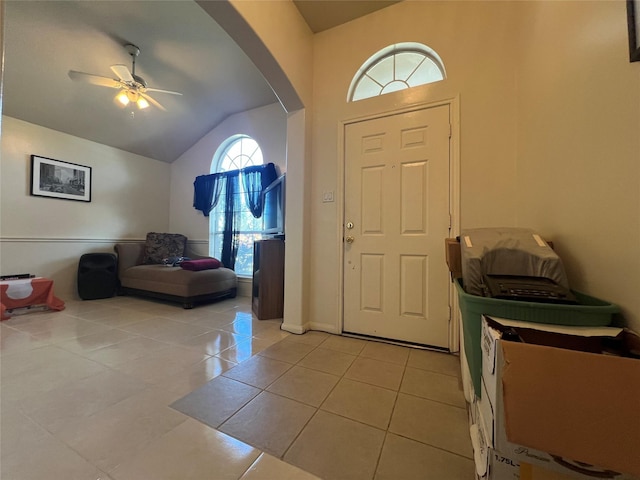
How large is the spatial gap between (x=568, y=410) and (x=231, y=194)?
4.40m

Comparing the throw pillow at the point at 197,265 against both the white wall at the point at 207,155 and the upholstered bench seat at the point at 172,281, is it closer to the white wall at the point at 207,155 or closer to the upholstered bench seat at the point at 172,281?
the upholstered bench seat at the point at 172,281

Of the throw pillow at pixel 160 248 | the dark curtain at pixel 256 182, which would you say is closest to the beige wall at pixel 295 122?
the dark curtain at pixel 256 182

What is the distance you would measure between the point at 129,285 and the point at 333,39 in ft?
14.0

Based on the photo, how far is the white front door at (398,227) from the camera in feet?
6.48

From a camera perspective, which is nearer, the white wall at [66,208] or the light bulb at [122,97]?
the light bulb at [122,97]

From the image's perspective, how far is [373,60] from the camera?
2.29m

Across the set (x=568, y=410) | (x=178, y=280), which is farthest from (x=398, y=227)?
(x=178, y=280)

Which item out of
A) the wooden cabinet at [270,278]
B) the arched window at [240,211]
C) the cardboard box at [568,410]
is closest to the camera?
the cardboard box at [568,410]

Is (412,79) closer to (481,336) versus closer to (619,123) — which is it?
(619,123)

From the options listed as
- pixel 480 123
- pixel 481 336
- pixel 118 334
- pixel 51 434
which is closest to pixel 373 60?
pixel 480 123

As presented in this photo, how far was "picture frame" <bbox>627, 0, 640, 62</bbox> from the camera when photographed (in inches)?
31.2

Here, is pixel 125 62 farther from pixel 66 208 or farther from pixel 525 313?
pixel 525 313

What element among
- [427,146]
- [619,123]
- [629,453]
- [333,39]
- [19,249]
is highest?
[333,39]

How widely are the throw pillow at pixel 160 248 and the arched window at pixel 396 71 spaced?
379 cm
